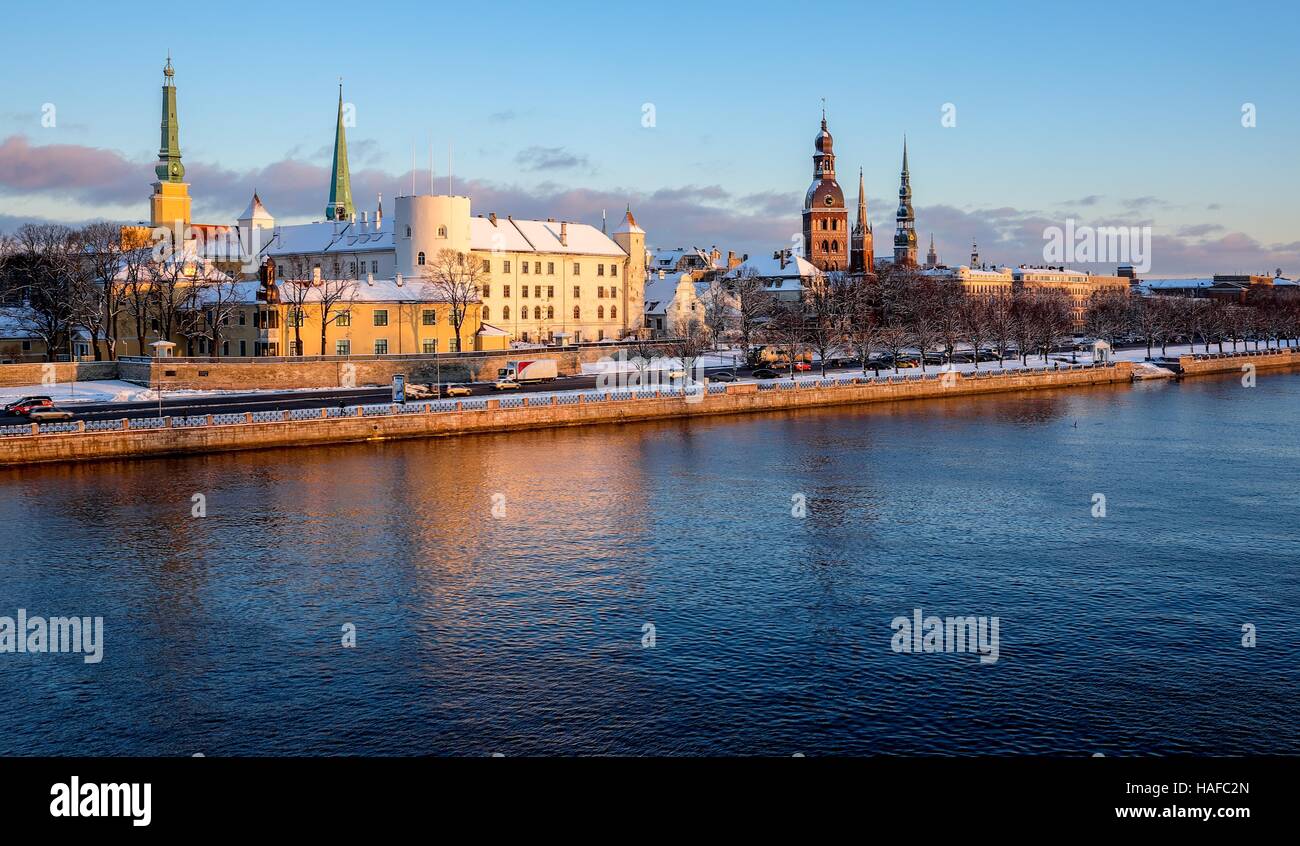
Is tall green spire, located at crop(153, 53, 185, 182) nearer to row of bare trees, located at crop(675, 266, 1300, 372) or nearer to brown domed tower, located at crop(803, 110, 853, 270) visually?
row of bare trees, located at crop(675, 266, 1300, 372)

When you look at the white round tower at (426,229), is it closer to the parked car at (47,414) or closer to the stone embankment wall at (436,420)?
the stone embankment wall at (436,420)

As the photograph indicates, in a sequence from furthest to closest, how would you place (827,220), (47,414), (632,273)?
(827,220)
(632,273)
(47,414)

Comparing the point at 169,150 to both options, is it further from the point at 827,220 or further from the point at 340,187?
the point at 827,220

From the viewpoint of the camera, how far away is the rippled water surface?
21.2 meters

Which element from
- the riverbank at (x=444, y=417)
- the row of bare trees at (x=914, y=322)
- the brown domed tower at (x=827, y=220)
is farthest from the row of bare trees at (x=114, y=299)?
the brown domed tower at (x=827, y=220)

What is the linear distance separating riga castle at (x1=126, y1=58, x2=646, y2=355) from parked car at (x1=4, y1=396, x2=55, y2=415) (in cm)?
3627

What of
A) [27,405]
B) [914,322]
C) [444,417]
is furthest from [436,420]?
[914,322]

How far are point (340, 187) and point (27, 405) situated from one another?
316ft

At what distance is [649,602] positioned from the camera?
2892 cm

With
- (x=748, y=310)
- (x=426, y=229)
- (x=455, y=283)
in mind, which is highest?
(x=426, y=229)

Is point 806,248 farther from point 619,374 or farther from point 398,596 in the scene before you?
point 398,596

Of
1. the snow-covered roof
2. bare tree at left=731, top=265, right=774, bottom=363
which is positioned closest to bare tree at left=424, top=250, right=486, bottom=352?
bare tree at left=731, top=265, right=774, bottom=363

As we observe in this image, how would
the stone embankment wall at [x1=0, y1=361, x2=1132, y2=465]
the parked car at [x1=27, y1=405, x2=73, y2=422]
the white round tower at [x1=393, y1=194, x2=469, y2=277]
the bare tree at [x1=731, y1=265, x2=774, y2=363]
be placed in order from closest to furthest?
the stone embankment wall at [x1=0, y1=361, x2=1132, y2=465] < the parked car at [x1=27, y1=405, x2=73, y2=422] < the white round tower at [x1=393, y1=194, x2=469, y2=277] < the bare tree at [x1=731, y1=265, x2=774, y2=363]

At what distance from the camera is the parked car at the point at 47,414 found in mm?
53188
